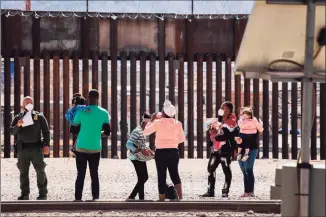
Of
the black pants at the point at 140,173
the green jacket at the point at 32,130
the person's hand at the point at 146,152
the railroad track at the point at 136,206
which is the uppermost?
the green jacket at the point at 32,130

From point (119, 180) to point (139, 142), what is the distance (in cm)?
437

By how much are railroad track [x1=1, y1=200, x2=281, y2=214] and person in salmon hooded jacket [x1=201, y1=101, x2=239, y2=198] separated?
86.1 inches

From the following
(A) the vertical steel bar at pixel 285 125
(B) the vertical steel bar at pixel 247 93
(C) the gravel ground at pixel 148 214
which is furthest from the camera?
(A) the vertical steel bar at pixel 285 125

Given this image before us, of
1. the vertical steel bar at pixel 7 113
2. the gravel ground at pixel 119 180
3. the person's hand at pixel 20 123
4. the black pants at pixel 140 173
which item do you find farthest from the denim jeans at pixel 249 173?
the vertical steel bar at pixel 7 113

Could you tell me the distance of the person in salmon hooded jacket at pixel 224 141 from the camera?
13273 mm

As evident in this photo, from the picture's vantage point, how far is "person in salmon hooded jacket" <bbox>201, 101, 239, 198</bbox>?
1327 cm

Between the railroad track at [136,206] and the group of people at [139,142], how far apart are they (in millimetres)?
953

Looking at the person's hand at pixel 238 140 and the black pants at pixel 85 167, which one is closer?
the black pants at pixel 85 167

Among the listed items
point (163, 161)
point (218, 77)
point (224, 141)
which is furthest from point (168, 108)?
point (218, 77)

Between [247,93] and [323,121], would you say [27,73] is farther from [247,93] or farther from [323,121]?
[323,121]

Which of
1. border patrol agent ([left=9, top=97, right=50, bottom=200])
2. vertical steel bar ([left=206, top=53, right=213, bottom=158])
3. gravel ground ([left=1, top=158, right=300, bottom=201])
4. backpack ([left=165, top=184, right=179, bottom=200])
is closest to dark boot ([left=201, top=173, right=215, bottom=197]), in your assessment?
gravel ground ([left=1, top=158, right=300, bottom=201])

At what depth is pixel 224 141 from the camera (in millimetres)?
13297

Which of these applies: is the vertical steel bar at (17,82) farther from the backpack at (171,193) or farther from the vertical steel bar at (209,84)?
the backpack at (171,193)

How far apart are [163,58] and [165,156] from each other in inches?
306
